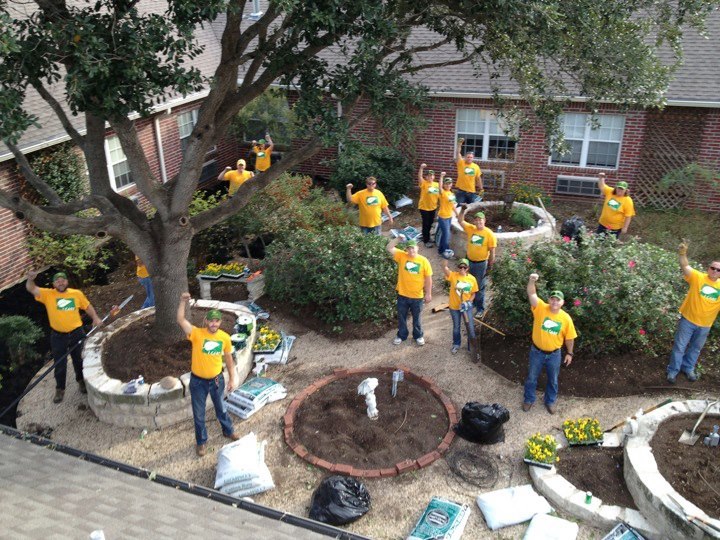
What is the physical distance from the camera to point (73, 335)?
354 inches

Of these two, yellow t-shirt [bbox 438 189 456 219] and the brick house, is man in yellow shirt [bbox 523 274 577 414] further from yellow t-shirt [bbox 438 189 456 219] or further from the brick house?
the brick house

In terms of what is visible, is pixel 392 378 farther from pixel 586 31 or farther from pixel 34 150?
pixel 34 150

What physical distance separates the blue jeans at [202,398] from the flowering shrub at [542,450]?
373 centimetres

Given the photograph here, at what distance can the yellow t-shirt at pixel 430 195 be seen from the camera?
1319cm

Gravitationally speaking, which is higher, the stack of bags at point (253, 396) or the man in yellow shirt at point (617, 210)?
the man in yellow shirt at point (617, 210)

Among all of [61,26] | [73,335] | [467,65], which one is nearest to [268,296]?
[73,335]

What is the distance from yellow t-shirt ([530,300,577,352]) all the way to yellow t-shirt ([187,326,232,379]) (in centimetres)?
388

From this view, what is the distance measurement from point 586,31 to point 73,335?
795cm

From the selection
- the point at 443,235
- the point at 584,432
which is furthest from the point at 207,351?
the point at 443,235

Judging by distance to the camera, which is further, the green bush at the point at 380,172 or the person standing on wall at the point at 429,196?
the green bush at the point at 380,172

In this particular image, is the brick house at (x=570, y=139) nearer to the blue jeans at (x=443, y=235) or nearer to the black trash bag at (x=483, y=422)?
the blue jeans at (x=443, y=235)

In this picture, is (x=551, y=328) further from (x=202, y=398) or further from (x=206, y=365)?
(x=202, y=398)

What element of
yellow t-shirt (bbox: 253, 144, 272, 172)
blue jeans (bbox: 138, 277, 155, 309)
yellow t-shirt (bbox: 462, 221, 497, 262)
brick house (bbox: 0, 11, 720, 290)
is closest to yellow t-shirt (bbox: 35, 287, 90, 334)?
blue jeans (bbox: 138, 277, 155, 309)

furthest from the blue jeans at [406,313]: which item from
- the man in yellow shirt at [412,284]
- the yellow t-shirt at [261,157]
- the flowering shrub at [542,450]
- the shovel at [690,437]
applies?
the yellow t-shirt at [261,157]
